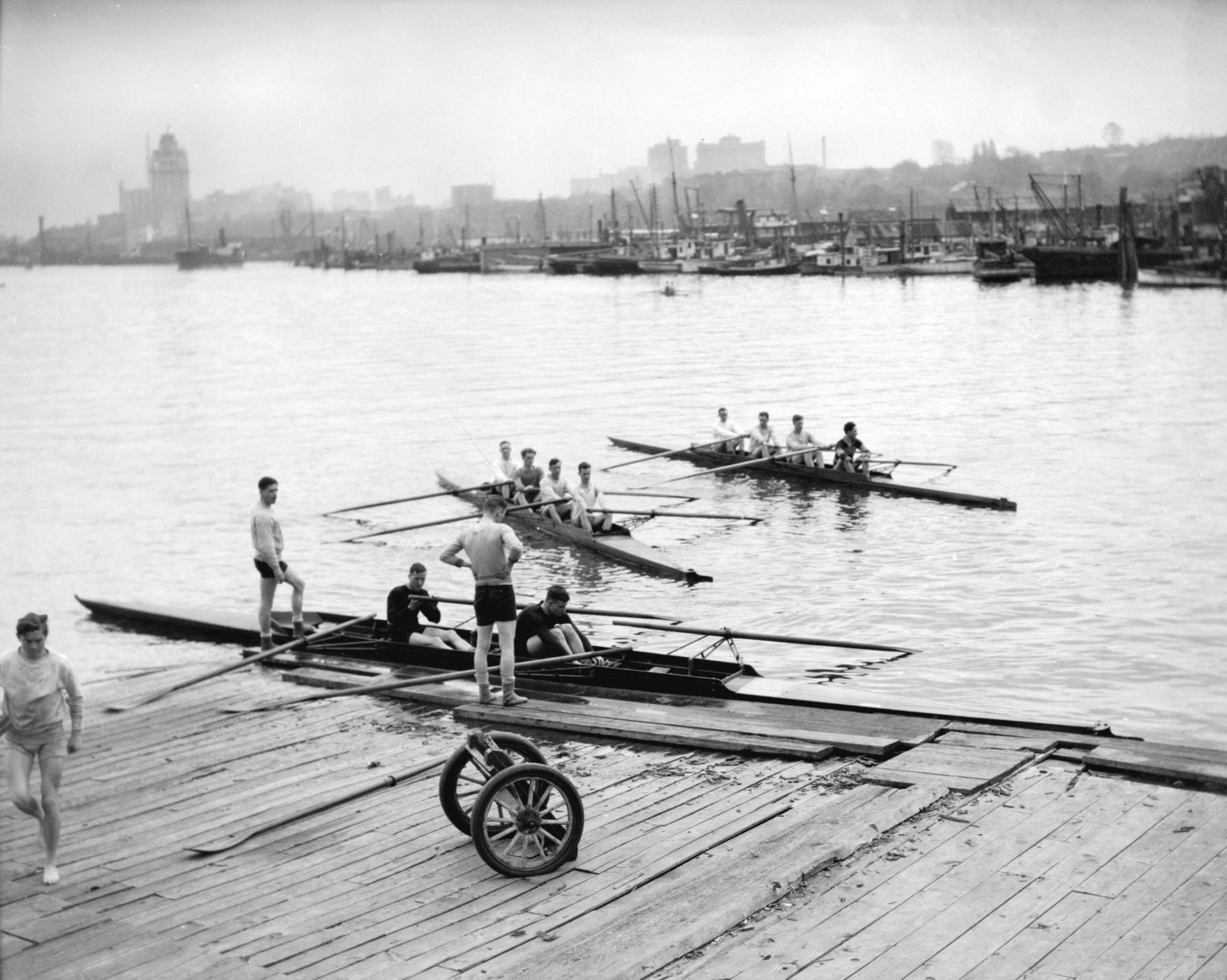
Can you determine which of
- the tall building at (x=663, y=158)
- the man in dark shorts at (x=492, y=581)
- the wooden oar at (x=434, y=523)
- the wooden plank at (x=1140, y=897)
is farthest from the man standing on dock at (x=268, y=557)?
the tall building at (x=663, y=158)

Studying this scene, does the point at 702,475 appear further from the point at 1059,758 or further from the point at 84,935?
the point at 84,935

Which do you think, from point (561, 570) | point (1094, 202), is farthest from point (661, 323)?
point (1094, 202)

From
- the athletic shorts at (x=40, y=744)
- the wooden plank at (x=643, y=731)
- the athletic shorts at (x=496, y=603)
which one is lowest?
the wooden plank at (x=643, y=731)

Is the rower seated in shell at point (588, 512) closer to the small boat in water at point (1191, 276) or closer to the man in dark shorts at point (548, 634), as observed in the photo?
the man in dark shorts at point (548, 634)

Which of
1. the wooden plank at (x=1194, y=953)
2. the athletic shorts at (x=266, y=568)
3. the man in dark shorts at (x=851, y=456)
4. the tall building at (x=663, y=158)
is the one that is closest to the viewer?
the wooden plank at (x=1194, y=953)

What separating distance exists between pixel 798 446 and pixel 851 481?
1.42 m

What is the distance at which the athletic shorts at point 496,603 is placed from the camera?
37.6 feet

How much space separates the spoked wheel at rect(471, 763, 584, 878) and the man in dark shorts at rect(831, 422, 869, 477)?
21.3 meters

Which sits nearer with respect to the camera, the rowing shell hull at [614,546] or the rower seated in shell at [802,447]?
the rowing shell hull at [614,546]

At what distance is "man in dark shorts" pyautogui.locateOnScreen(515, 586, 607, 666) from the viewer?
1316cm

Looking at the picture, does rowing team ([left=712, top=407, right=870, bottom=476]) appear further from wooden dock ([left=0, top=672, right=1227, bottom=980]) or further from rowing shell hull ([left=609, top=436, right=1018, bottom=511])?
wooden dock ([left=0, top=672, right=1227, bottom=980])

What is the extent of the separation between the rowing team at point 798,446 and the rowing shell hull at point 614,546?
254 inches

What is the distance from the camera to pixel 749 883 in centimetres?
798

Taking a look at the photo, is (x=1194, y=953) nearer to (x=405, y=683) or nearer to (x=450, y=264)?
(x=405, y=683)
